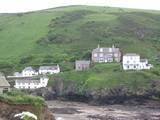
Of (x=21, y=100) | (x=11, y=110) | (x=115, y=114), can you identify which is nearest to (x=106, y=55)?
(x=115, y=114)

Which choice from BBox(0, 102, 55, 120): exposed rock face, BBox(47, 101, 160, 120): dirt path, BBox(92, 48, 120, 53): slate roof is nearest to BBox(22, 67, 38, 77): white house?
BBox(92, 48, 120, 53): slate roof

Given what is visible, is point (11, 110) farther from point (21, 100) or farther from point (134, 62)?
point (134, 62)

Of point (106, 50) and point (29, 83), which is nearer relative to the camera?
point (29, 83)

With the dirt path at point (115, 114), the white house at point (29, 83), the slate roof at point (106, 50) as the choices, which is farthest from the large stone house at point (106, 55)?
the dirt path at point (115, 114)

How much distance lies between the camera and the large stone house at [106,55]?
180 meters

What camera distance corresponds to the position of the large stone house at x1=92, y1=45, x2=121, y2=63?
180500mm

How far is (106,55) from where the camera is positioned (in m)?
183

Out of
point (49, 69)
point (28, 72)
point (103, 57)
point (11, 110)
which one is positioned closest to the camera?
point (11, 110)

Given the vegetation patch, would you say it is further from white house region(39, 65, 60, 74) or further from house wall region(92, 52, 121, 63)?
house wall region(92, 52, 121, 63)

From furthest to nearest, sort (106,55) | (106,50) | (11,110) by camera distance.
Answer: (106,50) < (106,55) < (11,110)

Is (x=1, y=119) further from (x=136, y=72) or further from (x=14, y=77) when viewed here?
(x=14, y=77)

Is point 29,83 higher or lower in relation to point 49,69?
lower

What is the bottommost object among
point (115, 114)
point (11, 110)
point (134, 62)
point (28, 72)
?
point (115, 114)

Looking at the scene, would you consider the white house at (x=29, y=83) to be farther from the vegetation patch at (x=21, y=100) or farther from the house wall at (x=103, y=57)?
the vegetation patch at (x=21, y=100)
